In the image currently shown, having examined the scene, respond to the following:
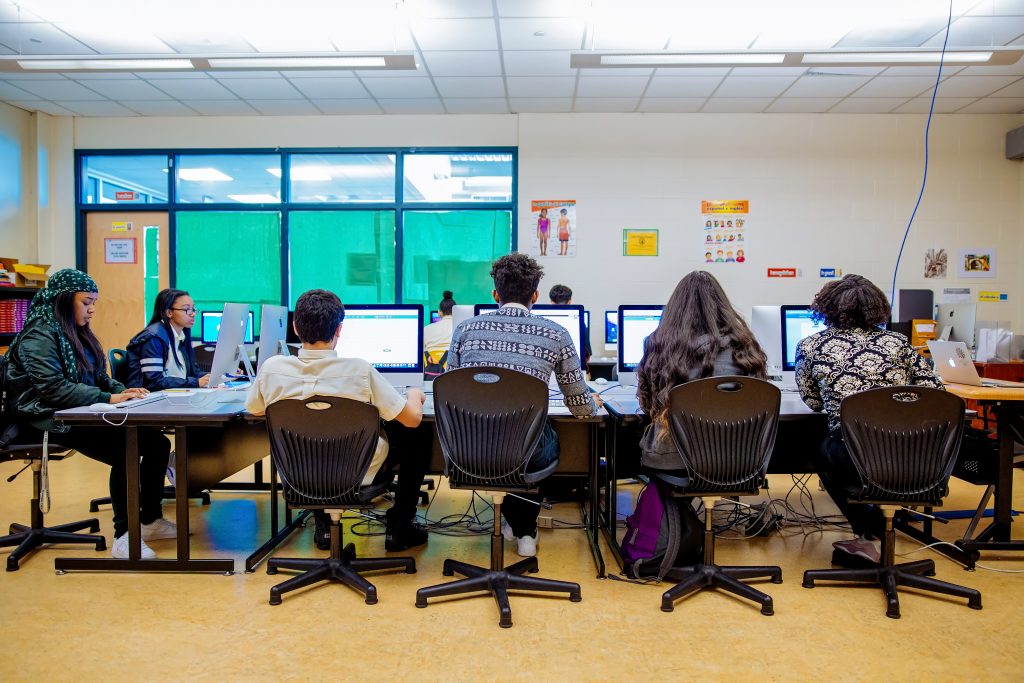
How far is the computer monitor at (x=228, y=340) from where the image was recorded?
2.89 meters

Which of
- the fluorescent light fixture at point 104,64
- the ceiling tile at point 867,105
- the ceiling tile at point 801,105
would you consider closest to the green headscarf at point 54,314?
the fluorescent light fixture at point 104,64

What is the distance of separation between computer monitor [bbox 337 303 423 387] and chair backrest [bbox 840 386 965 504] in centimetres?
182

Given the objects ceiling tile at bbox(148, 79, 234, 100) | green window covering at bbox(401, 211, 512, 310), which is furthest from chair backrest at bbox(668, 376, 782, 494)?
ceiling tile at bbox(148, 79, 234, 100)

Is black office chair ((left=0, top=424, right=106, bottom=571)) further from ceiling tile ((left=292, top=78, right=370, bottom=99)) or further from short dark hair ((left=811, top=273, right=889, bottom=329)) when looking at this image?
ceiling tile ((left=292, top=78, right=370, bottom=99))

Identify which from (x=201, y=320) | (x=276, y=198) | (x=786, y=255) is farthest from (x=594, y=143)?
(x=201, y=320)

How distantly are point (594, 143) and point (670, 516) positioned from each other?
4154 mm

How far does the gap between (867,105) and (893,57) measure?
2005 millimetres

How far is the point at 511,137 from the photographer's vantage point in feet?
18.5

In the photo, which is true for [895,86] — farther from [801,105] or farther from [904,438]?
[904,438]

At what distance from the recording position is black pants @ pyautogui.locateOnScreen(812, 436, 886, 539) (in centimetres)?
218

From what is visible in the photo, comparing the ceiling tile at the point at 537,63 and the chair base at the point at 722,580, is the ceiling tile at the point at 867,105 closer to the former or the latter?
the ceiling tile at the point at 537,63

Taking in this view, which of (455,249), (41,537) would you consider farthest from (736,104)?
(41,537)

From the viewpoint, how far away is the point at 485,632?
189 cm

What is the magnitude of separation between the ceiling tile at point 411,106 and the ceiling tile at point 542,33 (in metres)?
1.28
